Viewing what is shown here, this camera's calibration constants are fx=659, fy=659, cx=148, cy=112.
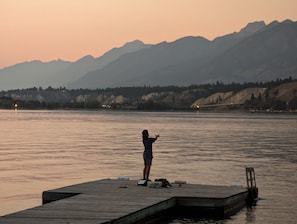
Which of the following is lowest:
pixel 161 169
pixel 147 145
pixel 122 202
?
pixel 161 169

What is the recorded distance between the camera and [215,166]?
4778cm

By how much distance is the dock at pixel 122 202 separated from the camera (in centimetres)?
2159

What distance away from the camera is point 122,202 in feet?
81.6

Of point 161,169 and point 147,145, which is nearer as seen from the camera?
point 147,145

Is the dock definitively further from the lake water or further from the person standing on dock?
the person standing on dock

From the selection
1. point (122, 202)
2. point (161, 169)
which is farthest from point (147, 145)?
point (161, 169)

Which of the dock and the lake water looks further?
the lake water

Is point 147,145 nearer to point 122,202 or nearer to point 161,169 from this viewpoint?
point 122,202

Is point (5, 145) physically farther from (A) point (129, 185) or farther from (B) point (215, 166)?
(A) point (129, 185)

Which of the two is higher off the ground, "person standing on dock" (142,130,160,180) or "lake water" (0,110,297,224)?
"person standing on dock" (142,130,160,180)

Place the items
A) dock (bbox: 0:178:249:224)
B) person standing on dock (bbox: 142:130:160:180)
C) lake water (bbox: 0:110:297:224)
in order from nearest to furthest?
dock (bbox: 0:178:249:224), person standing on dock (bbox: 142:130:160:180), lake water (bbox: 0:110:297:224)

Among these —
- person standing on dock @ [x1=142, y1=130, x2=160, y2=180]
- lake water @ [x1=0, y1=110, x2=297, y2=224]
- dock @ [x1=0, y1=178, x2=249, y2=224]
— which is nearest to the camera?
dock @ [x1=0, y1=178, x2=249, y2=224]

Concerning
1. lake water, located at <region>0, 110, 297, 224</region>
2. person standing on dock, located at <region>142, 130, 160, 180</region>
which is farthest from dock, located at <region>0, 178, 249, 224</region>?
person standing on dock, located at <region>142, 130, 160, 180</region>

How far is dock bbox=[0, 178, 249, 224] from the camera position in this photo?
21594 mm
